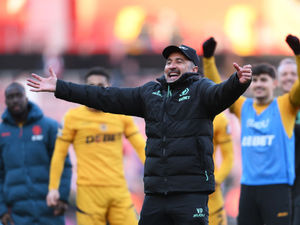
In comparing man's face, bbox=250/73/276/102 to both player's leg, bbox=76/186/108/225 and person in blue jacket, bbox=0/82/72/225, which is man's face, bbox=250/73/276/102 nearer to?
player's leg, bbox=76/186/108/225

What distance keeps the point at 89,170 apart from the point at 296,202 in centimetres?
230

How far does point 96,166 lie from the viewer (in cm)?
815

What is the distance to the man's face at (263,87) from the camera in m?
7.86

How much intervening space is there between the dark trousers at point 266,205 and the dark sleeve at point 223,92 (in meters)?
1.91

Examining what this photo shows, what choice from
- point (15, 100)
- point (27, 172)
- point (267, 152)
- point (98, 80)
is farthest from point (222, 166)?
point (15, 100)

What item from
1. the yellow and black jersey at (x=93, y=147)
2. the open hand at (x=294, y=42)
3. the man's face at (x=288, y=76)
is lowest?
the yellow and black jersey at (x=93, y=147)

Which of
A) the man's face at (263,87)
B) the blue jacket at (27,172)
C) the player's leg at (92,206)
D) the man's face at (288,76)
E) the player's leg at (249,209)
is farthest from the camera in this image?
the man's face at (288,76)

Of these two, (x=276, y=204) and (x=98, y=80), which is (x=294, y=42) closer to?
(x=276, y=204)

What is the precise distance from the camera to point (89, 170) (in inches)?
322

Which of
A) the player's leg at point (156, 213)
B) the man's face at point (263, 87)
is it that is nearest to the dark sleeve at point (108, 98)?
the player's leg at point (156, 213)

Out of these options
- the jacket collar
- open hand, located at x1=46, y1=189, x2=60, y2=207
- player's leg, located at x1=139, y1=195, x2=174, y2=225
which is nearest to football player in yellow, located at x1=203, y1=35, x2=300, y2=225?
the jacket collar

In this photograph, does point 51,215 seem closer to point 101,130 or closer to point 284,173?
point 101,130

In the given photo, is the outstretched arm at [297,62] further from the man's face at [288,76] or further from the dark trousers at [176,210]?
the dark trousers at [176,210]

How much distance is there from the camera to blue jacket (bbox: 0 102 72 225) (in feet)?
27.6
